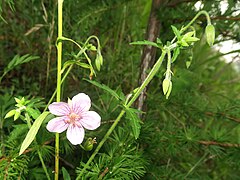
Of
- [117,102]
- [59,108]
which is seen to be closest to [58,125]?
[59,108]

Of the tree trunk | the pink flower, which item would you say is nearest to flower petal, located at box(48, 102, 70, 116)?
the pink flower

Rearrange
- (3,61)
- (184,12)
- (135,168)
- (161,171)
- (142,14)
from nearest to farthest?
(135,168)
(161,171)
(184,12)
(3,61)
(142,14)

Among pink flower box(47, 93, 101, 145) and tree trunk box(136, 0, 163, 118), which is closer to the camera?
pink flower box(47, 93, 101, 145)

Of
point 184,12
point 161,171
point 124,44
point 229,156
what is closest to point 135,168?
point 161,171

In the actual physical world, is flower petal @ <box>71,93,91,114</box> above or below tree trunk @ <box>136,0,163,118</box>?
below

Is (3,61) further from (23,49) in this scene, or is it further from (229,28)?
(229,28)

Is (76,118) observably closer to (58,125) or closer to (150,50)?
(58,125)

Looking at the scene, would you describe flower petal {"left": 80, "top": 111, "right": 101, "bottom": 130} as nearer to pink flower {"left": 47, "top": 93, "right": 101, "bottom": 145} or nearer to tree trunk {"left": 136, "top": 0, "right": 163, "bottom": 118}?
pink flower {"left": 47, "top": 93, "right": 101, "bottom": 145}
